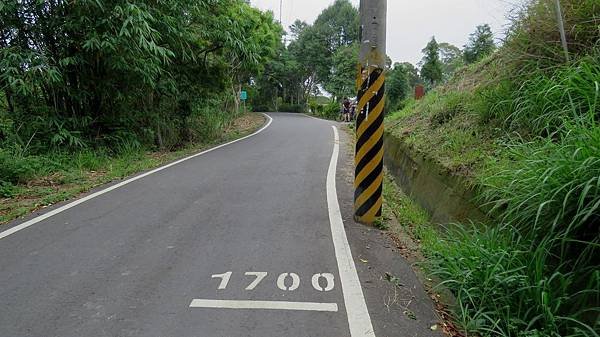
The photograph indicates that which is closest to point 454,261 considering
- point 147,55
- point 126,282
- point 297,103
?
point 126,282

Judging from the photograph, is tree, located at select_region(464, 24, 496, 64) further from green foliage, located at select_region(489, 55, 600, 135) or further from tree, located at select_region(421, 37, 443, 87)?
tree, located at select_region(421, 37, 443, 87)

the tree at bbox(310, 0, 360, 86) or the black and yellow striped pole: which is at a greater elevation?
the tree at bbox(310, 0, 360, 86)

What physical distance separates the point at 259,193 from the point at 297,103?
44593mm

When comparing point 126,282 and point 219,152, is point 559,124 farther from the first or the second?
point 219,152

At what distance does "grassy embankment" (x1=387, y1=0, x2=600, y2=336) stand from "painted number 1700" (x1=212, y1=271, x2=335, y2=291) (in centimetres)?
102

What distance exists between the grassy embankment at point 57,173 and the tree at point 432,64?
79.9ft

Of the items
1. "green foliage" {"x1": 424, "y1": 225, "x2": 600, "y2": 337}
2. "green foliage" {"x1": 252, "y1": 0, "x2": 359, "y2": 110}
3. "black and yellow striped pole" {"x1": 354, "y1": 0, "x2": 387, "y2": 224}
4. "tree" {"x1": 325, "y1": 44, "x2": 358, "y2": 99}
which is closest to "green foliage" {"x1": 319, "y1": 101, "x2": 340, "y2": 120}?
"tree" {"x1": 325, "y1": 44, "x2": 358, "y2": 99}

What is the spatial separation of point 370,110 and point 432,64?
27.6 meters

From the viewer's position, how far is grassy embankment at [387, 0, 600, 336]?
289cm

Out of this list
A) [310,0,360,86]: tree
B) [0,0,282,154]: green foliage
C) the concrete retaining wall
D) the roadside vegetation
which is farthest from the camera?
[310,0,360,86]: tree

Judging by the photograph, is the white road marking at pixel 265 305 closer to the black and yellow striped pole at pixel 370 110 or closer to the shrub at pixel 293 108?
the black and yellow striped pole at pixel 370 110

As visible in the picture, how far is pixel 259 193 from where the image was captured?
6.64 meters

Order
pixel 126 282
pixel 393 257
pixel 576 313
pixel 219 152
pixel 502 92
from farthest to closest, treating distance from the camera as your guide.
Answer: pixel 219 152, pixel 502 92, pixel 393 257, pixel 126 282, pixel 576 313

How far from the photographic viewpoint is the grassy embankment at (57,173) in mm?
6164
